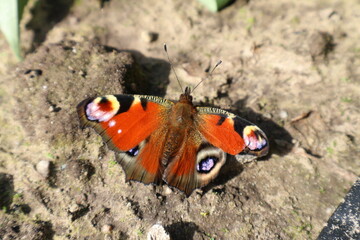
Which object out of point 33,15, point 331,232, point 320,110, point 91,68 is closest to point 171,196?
point 331,232

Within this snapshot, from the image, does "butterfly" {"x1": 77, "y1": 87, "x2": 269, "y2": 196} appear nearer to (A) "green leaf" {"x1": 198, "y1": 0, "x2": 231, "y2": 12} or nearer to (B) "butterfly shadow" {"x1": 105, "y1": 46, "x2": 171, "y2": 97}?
(B) "butterfly shadow" {"x1": 105, "y1": 46, "x2": 171, "y2": 97}

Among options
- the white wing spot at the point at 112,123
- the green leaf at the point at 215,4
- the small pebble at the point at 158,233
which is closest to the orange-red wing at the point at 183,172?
the small pebble at the point at 158,233

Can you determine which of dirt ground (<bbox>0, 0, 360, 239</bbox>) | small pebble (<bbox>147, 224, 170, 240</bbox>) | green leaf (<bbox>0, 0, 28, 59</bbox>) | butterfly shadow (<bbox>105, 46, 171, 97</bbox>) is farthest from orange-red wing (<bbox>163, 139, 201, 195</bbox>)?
green leaf (<bbox>0, 0, 28, 59</bbox>)

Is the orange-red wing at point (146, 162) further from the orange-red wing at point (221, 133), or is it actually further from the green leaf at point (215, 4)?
the green leaf at point (215, 4)

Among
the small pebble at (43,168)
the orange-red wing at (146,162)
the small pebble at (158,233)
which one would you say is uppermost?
the orange-red wing at (146,162)

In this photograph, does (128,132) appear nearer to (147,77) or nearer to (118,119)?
(118,119)

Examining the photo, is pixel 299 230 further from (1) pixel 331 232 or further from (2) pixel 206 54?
(2) pixel 206 54
